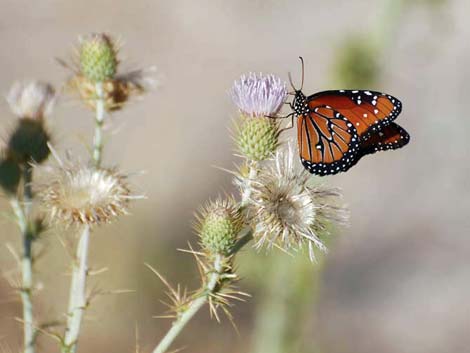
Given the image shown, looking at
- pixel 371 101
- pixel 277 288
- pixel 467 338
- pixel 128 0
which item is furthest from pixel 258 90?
pixel 128 0

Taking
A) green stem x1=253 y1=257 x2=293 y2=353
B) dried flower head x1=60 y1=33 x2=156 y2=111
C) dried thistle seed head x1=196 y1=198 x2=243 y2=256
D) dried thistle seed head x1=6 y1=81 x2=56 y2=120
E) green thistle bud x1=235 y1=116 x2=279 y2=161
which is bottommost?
green stem x1=253 y1=257 x2=293 y2=353

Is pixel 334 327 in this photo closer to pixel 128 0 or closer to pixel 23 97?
pixel 23 97

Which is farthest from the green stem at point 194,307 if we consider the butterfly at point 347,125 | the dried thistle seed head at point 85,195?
the butterfly at point 347,125

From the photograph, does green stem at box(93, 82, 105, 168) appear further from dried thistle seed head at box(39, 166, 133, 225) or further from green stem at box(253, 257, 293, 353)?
green stem at box(253, 257, 293, 353)

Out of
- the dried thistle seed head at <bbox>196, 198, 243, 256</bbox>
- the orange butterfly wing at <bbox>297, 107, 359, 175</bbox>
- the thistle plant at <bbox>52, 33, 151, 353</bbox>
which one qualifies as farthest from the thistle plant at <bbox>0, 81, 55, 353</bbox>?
the orange butterfly wing at <bbox>297, 107, 359, 175</bbox>

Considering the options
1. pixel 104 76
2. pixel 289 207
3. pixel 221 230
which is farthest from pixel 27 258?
pixel 289 207

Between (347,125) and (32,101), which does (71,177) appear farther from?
(347,125)
